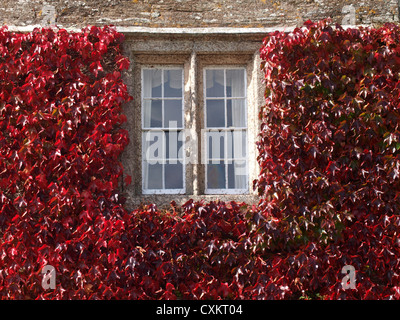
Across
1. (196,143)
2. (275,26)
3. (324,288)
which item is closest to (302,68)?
(275,26)

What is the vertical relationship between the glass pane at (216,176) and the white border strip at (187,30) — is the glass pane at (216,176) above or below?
below

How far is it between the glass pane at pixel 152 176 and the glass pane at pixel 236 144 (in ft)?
2.56

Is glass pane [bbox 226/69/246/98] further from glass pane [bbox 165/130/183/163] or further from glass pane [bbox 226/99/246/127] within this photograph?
glass pane [bbox 165/130/183/163]

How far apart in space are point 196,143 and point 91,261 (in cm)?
162

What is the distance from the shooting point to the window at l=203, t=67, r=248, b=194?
595cm

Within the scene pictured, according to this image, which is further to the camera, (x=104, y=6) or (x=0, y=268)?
(x=104, y=6)

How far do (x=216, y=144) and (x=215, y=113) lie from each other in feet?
1.14

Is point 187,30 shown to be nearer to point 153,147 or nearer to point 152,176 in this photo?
point 153,147

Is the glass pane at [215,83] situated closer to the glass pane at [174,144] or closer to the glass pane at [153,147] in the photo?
the glass pane at [174,144]

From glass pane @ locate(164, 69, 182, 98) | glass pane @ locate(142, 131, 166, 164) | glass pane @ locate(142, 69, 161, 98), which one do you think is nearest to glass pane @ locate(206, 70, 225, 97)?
glass pane @ locate(164, 69, 182, 98)

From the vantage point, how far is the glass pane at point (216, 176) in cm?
595

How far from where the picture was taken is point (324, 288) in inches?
215

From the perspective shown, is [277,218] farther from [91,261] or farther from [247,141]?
[91,261]

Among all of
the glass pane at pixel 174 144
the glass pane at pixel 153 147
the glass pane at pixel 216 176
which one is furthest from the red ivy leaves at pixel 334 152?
the glass pane at pixel 153 147
